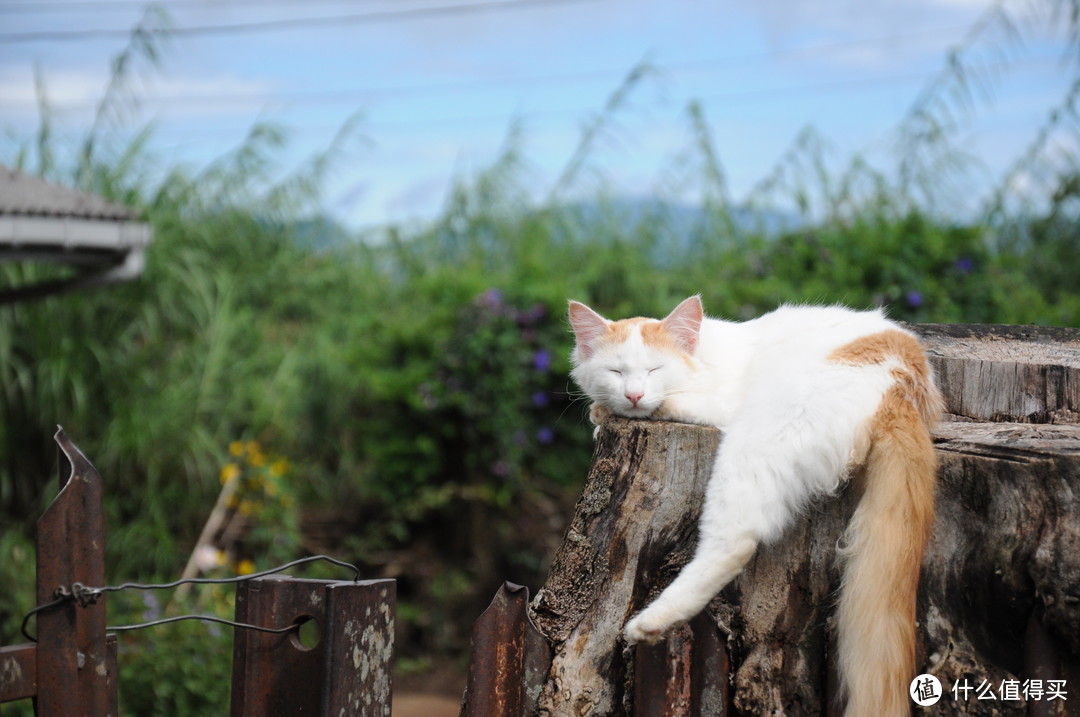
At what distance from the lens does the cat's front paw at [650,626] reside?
1.66 metres

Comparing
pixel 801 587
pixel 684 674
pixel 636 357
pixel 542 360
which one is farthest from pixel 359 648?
pixel 542 360

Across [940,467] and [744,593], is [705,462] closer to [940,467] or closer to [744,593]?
[744,593]

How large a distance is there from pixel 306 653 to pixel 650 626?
628 mm

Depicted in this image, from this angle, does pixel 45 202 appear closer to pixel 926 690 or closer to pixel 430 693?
pixel 430 693

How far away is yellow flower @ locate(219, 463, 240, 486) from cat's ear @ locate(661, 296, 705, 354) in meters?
3.31

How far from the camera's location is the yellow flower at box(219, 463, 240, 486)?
488cm

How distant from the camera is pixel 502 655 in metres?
1.56

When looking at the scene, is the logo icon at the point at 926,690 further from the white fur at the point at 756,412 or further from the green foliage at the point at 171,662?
the green foliage at the point at 171,662

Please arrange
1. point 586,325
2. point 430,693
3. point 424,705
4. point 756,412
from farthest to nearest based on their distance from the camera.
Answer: point 430,693 < point 424,705 < point 586,325 < point 756,412

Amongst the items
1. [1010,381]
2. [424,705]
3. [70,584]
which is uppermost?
[1010,381]

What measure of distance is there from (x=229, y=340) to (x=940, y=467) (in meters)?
4.65

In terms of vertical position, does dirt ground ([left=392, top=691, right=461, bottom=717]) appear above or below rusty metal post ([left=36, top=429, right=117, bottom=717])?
below

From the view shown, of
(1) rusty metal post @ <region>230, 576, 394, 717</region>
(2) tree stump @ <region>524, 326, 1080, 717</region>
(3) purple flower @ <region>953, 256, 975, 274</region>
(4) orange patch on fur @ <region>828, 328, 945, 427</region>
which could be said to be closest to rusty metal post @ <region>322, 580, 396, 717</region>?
(1) rusty metal post @ <region>230, 576, 394, 717</region>

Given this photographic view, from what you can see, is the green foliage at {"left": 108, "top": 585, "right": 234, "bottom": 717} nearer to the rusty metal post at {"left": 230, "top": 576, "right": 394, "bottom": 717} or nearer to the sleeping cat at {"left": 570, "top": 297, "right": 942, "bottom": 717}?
the rusty metal post at {"left": 230, "top": 576, "right": 394, "bottom": 717}
